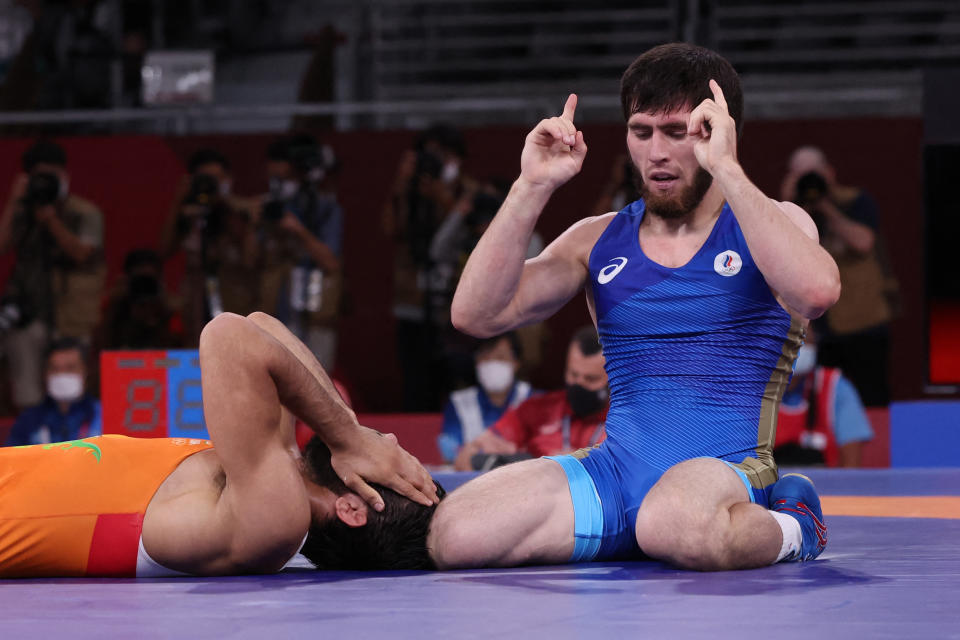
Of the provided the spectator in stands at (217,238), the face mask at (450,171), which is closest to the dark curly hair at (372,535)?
the spectator in stands at (217,238)

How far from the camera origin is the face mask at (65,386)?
638 centimetres

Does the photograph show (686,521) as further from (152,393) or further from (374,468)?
(152,393)

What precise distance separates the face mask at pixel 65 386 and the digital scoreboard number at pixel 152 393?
1734 mm

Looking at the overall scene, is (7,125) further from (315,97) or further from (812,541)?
(812,541)

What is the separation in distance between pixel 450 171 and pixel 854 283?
2242mm

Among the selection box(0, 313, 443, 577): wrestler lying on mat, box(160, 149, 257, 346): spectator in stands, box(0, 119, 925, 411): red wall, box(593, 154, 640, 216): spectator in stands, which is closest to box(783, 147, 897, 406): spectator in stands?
box(0, 119, 925, 411): red wall

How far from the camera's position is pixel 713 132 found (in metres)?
2.98

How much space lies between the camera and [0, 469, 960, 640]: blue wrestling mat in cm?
219

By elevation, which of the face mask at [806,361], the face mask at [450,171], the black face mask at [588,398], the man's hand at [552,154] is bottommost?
the black face mask at [588,398]

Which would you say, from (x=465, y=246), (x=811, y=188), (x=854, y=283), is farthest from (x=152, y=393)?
(x=854, y=283)

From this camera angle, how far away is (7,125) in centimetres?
919

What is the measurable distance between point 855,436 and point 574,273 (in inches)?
128

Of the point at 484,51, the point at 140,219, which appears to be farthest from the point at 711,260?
the point at 484,51

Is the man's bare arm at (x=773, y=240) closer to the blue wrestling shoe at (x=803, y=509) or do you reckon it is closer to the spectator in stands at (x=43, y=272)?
the blue wrestling shoe at (x=803, y=509)
